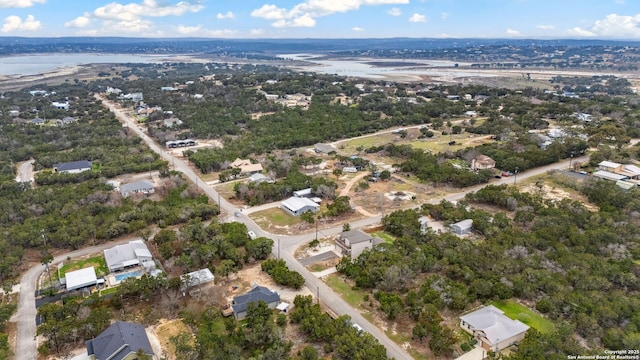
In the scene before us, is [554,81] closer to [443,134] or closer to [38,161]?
[443,134]

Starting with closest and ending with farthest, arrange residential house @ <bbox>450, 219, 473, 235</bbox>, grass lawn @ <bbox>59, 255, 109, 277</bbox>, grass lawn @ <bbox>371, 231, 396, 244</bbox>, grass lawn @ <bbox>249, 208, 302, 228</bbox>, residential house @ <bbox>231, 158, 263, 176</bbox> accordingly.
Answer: grass lawn @ <bbox>59, 255, 109, 277</bbox>, grass lawn @ <bbox>371, 231, 396, 244</bbox>, residential house @ <bbox>450, 219, 473, 235</bbox>, grass lawn @ <bbox>249, 208, 302, 228</bbox>, residential house @ <bbox>231, 158, 263, 176</bbox>

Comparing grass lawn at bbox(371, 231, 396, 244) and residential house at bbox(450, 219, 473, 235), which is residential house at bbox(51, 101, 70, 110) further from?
residential house at bbox(450, 219, 473, 235)

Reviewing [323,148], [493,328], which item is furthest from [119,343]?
[323,148]

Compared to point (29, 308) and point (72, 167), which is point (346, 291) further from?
point (72, 167)

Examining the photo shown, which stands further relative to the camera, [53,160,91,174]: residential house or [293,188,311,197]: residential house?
[53,160,91,174]: residential house

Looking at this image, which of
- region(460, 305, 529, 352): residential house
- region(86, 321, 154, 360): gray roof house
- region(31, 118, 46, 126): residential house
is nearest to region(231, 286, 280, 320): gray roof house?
region(86, 321, 154, 360): gray roof house

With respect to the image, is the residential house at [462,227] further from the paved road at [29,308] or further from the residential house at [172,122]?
the residential house at [172,122]

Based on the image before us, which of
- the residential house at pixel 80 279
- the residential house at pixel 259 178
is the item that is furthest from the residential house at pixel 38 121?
the residential house at pixel 80 279
